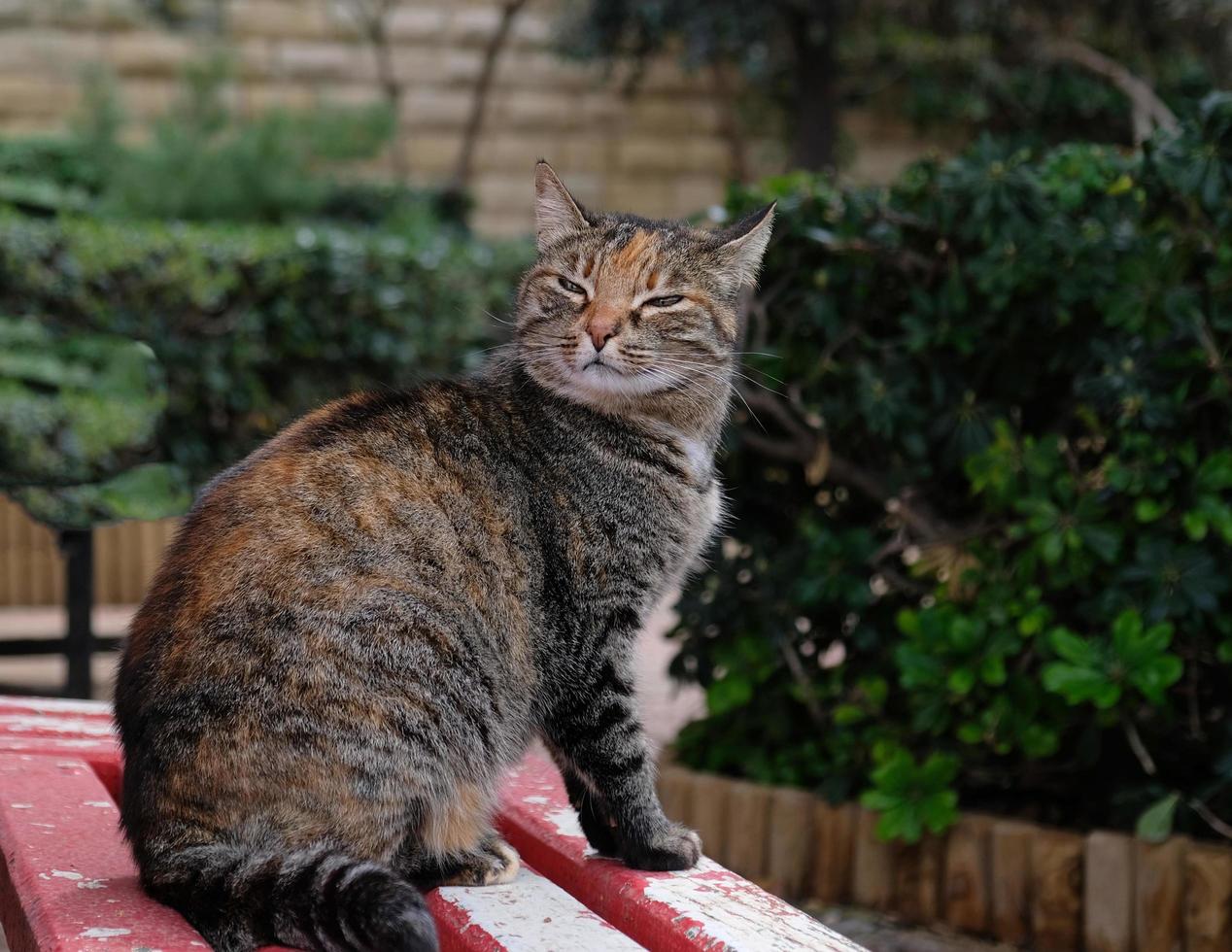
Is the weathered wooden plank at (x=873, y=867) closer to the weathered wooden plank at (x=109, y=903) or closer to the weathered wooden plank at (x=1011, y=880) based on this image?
the weathered wooden plank at (x=1011, y=880)

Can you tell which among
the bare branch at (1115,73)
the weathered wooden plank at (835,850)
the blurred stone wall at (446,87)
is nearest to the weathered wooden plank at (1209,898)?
the weathered wooden plank at (835,850)

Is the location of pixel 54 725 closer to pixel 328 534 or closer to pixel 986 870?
pixel 328 534

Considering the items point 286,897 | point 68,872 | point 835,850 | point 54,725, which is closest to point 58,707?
point 54,725

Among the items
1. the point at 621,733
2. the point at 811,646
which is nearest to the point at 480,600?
the point at 621,733

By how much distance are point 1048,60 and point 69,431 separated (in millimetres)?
9334

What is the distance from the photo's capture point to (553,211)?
2498 millimetres

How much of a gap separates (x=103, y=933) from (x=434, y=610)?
0.57 meters

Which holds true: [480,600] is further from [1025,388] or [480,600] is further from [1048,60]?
[1048,60]

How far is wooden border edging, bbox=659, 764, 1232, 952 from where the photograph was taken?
3.15 m

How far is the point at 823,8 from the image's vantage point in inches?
394

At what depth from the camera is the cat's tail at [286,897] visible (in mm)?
1587

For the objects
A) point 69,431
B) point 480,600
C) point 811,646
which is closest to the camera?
point 480,600

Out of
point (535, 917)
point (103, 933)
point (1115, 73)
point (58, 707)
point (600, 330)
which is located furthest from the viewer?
point (1115, 73)

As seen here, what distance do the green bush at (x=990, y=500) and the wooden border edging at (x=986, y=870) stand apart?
0.11 m
